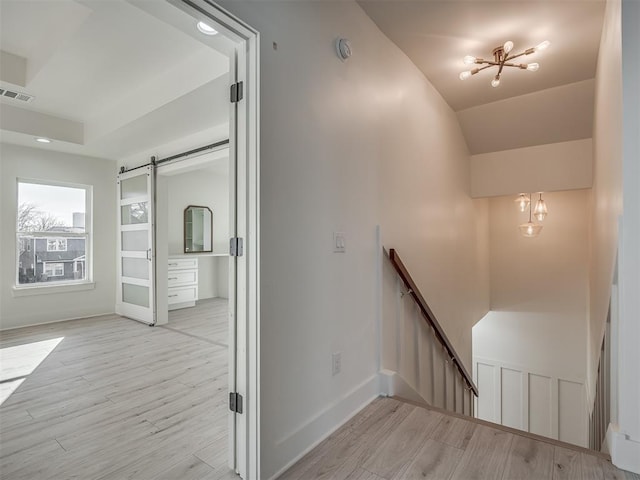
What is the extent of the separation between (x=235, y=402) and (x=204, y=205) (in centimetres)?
551

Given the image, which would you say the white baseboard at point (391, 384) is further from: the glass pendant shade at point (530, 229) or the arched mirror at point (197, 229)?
the arched mirror at point (197, 229)

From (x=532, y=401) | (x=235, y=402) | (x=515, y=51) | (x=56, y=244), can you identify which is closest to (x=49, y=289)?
(x=56, y=244)

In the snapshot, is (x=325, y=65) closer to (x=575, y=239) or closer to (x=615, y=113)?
(x=615, y=113)

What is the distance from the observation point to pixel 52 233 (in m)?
4.59

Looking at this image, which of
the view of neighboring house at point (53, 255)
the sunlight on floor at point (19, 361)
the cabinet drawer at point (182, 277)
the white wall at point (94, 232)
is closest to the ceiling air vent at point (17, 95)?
the white wall at point (94, 232)

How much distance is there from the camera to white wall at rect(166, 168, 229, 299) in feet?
19.7

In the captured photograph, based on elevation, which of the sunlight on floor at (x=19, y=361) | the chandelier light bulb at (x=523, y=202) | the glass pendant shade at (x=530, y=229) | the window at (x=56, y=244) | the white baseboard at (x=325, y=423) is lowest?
the sunlight on floor at (x=19, y=361)

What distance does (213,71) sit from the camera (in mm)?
2717

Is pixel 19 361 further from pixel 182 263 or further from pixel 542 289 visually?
pixel 542 289

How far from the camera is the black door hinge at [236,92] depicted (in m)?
1.55

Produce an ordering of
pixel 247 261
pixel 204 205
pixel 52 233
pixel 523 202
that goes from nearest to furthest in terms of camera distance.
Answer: pixel 247 261 → pixel 52 233 → pixel 523 202 → pixel 204 205

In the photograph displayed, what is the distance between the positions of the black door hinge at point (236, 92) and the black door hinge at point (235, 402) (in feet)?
4.56

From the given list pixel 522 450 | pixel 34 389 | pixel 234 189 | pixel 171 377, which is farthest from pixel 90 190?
pixel 522 450

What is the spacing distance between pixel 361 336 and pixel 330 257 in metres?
0.65
